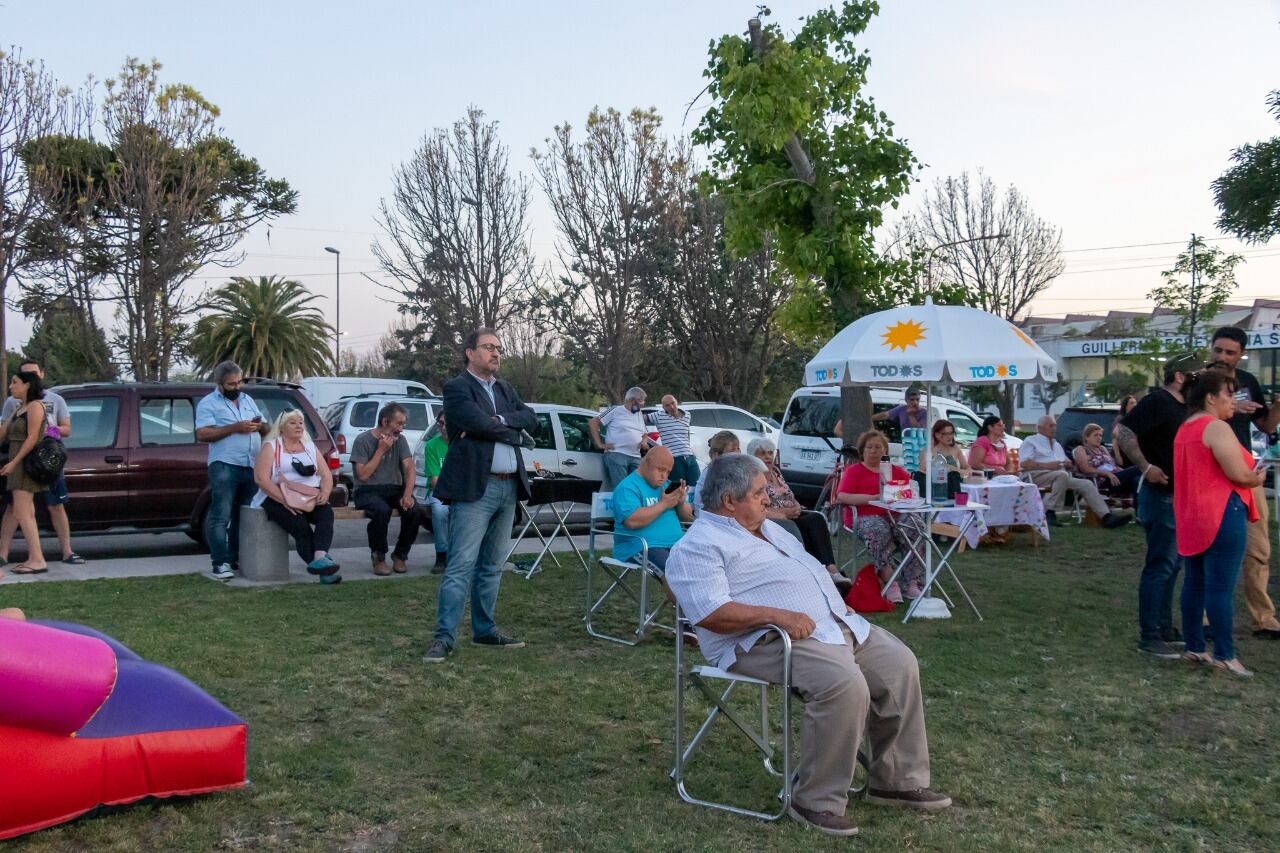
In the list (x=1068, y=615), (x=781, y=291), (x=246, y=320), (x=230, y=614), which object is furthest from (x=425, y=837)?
(x=246, y=320)

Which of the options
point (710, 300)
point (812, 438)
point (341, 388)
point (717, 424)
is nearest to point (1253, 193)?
point (812, 438)

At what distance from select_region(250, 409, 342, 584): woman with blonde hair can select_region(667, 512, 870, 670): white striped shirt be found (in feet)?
16.8

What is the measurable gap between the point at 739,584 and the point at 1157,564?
136 inches

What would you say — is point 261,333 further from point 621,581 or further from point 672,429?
point 621,581

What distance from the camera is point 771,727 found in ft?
16.7

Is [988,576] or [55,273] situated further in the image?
[55,273]

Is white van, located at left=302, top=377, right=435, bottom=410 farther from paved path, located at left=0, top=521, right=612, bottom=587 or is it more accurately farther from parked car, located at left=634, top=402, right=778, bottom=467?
paved path, located at left=0, top=521, right=612, bottom=587

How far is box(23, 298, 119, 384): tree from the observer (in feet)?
72.0

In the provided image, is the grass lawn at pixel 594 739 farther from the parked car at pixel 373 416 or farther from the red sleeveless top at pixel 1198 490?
the parked car at pixel 373 416

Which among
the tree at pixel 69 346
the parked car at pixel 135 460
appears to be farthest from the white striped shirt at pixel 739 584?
the tree at pixel 69 346

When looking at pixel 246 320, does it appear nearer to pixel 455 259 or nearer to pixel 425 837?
pixel 455 259

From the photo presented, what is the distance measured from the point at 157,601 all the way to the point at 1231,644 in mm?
6463

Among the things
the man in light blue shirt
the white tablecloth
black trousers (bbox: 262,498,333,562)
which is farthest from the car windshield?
the man in light blue shirt

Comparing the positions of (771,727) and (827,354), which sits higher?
(827,354)
